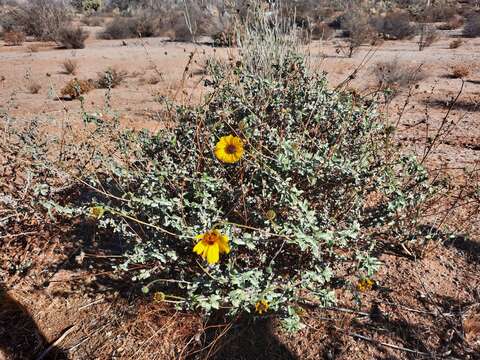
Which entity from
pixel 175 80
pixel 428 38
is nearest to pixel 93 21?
pixel 175 80

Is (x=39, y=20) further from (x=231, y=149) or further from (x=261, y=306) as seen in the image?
(x=261, y=306)

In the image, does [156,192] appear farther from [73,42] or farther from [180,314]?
[73,42]

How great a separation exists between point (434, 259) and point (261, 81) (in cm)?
176

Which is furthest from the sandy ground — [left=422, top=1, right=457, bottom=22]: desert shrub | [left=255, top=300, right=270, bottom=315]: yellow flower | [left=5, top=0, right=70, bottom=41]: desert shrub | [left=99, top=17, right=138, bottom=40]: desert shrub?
[left=422, top=1, right=457, bottom=22]: desert shrub

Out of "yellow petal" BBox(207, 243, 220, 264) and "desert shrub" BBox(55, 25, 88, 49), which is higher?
"yellow petal" BBox(207, 243, 220, 264)

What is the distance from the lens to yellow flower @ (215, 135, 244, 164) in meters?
1.66

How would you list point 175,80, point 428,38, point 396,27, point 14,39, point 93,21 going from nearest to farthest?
point 175,80 < point 428,38 < point 396,27 < point 14,39 < point 93,21

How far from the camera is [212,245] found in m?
1.58

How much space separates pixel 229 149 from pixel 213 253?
19.8 inches

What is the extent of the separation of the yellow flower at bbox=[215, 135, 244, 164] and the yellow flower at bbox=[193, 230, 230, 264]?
13.8 inches

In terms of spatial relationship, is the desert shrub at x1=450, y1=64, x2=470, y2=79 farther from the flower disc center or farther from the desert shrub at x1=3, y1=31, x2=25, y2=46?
the desert shrub at x1=3, y1=31, x2=25, y2=46

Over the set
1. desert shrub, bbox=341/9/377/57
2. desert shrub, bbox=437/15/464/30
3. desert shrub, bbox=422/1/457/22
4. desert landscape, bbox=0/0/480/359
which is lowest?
desert shrub, bbox=437/15/464/30

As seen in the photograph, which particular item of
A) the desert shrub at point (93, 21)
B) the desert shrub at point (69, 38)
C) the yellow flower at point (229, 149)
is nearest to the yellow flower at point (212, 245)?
Result: the yellow flower at point (229, 149)

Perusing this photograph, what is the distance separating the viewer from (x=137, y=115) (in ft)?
19.0
